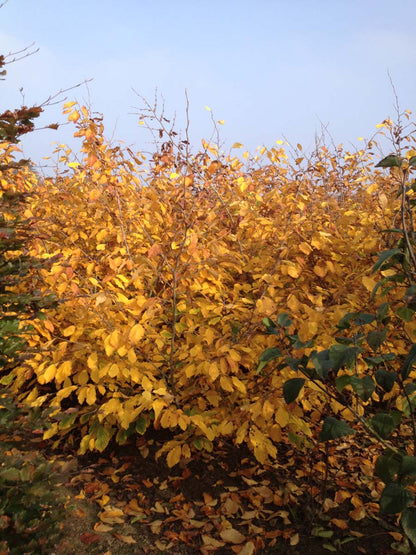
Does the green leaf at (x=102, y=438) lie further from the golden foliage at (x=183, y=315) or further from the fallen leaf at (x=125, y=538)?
the fallen leaf at (x=125, y=538)

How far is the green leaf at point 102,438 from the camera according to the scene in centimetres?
264

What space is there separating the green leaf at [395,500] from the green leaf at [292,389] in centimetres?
34

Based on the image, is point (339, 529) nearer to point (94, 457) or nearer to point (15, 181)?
point (94, 457)

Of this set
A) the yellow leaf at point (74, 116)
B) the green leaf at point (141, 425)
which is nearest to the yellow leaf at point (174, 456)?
the green leaf at point (141, 425)

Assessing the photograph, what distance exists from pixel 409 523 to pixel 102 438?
76.0 inches

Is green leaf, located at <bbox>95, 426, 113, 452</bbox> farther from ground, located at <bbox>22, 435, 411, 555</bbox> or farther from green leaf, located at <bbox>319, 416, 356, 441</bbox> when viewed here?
green leaf, located at <bbox>319, 416, 356, 441</bbox>

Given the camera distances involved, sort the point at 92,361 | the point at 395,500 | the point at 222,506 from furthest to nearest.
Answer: the point at 222,506 → the point at 92,361 → the point at 395,500

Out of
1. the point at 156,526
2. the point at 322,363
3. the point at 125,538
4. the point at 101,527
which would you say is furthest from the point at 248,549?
the point at 322,363

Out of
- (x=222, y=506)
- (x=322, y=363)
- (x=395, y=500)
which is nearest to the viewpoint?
(x=395, y=500)

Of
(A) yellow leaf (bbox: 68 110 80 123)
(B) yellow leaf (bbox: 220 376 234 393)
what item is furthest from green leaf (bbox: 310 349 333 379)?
(A) yellow leaf (bbox: 68 110 80 123)

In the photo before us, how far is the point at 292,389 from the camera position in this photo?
52.0 inches

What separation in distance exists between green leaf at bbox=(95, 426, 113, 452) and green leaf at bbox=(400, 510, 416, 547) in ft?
6.16

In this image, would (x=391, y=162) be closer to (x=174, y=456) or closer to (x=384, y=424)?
(x=384, y=424)

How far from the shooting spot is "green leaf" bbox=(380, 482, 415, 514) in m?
1.16
